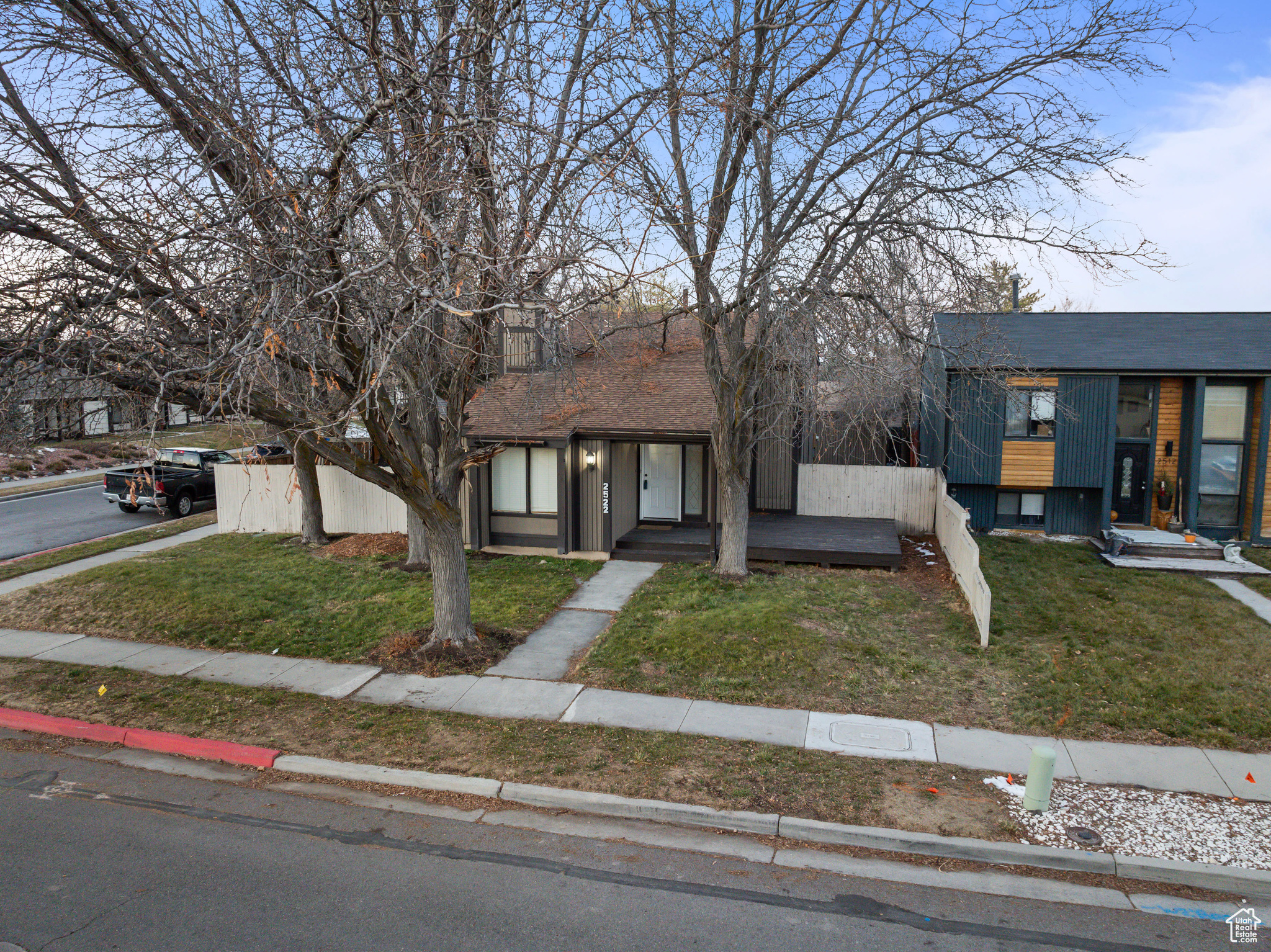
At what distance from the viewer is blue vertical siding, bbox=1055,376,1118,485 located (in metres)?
16.5

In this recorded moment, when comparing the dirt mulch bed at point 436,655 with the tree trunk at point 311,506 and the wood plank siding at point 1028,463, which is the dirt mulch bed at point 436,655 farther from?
the wood plank siding at point 1028,463

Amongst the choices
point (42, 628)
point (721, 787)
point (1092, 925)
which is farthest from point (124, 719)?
point (1092, 925)

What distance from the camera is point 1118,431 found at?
55.6 feet

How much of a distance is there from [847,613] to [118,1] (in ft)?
36.3

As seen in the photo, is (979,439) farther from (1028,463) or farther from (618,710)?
(618,710)

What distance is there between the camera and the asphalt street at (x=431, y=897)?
4848mm

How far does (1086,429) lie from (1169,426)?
190cm

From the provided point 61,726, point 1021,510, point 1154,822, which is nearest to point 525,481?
point 61,726

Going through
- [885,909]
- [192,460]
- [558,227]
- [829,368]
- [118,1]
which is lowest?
[885,909]

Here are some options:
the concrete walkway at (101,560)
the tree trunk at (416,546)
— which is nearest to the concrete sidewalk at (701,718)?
the concrete walkway at (101,560)

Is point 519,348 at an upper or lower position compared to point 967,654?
upper

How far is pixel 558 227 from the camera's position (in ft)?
24.2

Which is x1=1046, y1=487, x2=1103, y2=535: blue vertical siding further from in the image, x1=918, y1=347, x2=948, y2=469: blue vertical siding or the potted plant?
x1=918, y1=347, x2=948, y2=469: blue vertical siding

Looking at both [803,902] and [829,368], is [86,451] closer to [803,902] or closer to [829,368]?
[829,368]
